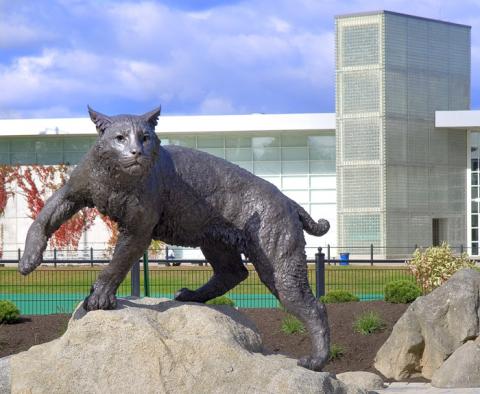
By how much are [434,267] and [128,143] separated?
1037cm

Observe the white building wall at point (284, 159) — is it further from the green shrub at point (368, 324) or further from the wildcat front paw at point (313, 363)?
the wildcat front paw at point (313, 363)

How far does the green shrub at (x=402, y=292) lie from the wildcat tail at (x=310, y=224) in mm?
7280

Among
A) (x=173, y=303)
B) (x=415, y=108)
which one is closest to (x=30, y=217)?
(x=415, y=108)

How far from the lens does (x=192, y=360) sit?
6.14 meters

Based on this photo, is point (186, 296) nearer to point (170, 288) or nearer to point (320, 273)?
point (320, 273)

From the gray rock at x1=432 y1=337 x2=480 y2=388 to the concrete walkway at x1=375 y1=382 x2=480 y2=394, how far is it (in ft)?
0.46

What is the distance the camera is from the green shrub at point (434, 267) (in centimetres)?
1515

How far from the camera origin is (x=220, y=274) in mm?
7082

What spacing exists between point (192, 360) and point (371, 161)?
2773 centimetres

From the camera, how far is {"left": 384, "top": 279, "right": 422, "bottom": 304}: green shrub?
14.2 m

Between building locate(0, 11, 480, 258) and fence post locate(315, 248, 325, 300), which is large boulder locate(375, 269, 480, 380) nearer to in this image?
fence post locate(315, 248, 325, 300)

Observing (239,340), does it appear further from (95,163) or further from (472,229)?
(472,229)

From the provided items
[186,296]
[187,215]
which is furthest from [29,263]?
[186,296]

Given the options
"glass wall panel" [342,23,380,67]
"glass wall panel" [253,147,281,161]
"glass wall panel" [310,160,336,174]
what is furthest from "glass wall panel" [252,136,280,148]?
"glass wall panel" [342,23,380,67]
